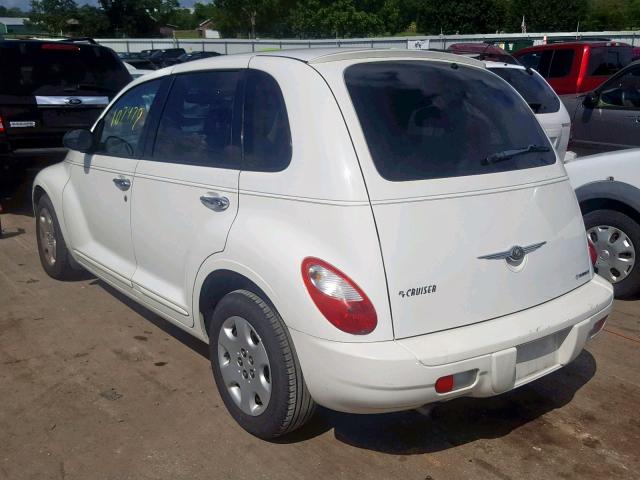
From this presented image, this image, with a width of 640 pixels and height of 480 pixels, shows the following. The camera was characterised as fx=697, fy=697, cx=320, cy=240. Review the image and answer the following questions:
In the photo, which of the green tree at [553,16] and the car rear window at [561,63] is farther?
the green tree at [553,16]

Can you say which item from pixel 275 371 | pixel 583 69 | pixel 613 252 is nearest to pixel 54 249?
pixel 275 371

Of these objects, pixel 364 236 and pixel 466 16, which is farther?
pixel 466 16

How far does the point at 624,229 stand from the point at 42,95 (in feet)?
19.5

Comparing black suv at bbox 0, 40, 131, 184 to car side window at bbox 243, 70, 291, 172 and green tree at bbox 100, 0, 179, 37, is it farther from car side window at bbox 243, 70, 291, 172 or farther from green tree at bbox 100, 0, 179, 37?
green tree at bbox 100, 0, 179, 37

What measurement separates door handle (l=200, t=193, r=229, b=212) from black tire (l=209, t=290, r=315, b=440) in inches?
16.9

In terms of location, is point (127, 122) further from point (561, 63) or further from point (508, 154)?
point (561, 63)

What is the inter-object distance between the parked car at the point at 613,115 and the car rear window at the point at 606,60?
516cm

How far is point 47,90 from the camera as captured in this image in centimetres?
759

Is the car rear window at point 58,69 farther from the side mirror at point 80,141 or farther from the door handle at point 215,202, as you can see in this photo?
the door handle at point 215,202

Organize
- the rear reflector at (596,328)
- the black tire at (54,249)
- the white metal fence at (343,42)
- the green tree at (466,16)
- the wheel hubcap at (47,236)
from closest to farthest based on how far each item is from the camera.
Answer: the rear reflector at (596,328)
the black tire at (54,249)
the wheel hubcap at (47,236)
the white metal fence at (343,42)
the green tree at (466,16)

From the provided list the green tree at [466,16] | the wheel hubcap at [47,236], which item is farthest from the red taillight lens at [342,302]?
the green tree at [466,16]

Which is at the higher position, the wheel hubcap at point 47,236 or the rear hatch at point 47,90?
the rear hatch at point 47,90

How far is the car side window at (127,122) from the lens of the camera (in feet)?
14.0

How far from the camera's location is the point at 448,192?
9.87 ft
